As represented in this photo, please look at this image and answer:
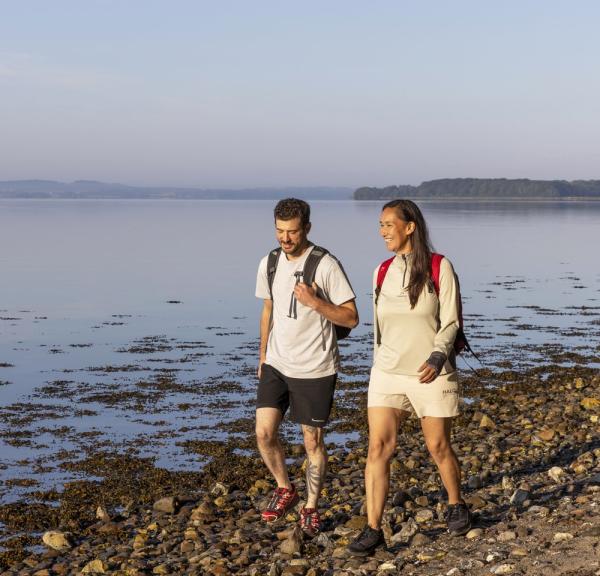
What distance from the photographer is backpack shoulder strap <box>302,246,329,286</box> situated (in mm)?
7097

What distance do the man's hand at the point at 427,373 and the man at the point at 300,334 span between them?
73cm

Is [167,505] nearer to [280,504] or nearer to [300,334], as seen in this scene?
[280,504]

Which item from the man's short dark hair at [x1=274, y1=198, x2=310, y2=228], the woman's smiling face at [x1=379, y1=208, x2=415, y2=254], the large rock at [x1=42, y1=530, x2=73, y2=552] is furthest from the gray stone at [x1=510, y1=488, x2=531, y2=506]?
the large rock at [x1=42, y1=530, x2=73, y2=552]

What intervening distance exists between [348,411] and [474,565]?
25.6ft

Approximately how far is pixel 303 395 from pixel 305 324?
538mm

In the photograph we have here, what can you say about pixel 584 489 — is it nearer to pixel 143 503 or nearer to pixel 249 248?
pixel 143 503

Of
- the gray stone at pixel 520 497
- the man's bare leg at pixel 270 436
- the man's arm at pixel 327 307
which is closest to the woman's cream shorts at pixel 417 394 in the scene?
the man's arm at pixel 327 307

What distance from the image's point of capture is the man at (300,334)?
7.06 m

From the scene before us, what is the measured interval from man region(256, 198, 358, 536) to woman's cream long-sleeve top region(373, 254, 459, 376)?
43 cm

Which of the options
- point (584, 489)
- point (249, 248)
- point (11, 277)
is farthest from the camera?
point (249, 248)

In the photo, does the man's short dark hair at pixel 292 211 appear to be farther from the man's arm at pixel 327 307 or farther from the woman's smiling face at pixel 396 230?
the woman's smiling face at pixel 396 230

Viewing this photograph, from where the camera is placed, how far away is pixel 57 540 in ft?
28.3

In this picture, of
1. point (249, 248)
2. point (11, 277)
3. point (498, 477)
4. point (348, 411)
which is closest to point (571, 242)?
point (249, 248)

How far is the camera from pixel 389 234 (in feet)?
22.0
